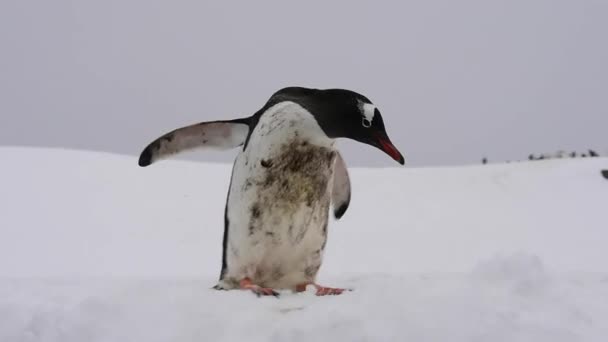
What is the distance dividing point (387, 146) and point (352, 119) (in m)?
0.15

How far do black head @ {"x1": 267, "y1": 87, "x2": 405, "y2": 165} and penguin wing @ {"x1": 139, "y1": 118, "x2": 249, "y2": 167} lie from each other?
1.74 ft

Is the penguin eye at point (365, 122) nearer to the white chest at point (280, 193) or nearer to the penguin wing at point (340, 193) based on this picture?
the white chest at point (280, 193)

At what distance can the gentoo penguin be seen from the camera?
207cm

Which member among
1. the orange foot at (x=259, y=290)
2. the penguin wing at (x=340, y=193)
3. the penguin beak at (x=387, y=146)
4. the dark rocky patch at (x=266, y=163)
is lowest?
the orange foot at (x=259, y=290)

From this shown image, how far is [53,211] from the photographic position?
7641 mm

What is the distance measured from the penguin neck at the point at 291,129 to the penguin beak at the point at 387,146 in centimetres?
17

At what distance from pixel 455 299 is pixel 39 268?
5271mm

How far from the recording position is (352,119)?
80.4 inches

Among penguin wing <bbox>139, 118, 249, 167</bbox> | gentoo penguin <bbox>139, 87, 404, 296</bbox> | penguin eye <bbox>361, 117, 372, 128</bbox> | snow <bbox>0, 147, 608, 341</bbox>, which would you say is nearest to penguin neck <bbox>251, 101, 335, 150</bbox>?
gentoo penguin <bbox>139, 87, 404, 296</bbox>

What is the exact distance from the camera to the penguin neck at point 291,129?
209 cm

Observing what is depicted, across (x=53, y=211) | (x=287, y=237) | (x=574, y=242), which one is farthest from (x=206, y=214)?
(x=287, y=237)

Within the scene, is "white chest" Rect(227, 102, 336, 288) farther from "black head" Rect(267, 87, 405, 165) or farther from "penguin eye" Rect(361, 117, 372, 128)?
"penguin eye" Rect(361, 117, 372, 128)

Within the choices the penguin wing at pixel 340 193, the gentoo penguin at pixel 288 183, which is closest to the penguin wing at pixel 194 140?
the gentoo penguin at pixel 288 183

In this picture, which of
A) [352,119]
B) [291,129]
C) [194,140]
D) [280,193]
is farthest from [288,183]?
[194,140]
